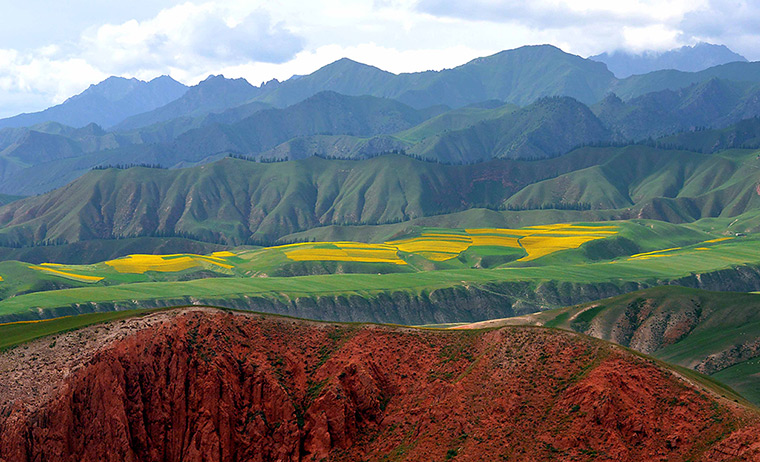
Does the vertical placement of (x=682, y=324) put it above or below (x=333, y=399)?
below

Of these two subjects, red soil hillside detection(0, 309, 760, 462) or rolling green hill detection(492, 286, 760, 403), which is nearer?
red soil hillside detection(0, 309, 760, 462)

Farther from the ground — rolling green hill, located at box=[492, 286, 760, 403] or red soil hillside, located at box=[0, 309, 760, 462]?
red soil hillside, located at box=[0, 309, 760, 462]

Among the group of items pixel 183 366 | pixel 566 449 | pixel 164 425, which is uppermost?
pixel 183 366

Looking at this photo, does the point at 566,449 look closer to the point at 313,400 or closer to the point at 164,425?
the point at 313,400

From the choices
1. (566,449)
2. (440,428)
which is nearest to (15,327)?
(440,428)

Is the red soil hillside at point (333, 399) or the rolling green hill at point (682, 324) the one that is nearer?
the red soil hillside at point (333, 399)

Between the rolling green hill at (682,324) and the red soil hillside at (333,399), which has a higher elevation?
the red soil hillside at (333,399)

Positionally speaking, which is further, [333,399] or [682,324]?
[682,324]

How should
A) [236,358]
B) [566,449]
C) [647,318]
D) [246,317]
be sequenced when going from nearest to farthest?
[566,449] < [236,358] < [246,317] < [647,318]
